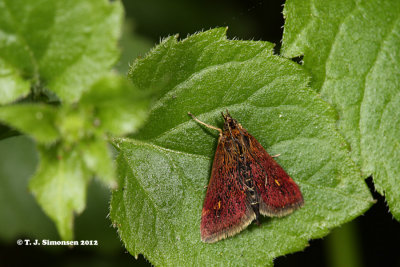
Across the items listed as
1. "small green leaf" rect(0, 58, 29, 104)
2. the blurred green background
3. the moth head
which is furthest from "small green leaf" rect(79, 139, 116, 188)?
the blurred green background

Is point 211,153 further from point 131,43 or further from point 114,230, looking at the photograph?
point 131,43

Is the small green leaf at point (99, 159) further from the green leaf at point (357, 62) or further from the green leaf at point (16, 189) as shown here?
the green leaf at point (16, 189)

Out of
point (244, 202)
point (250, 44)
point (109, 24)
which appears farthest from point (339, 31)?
point (109, 24)

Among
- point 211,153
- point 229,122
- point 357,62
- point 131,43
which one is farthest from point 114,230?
point 357,62

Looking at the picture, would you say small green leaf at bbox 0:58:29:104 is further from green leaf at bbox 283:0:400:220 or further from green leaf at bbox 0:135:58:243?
green leaf at bbox 0:135:58:243

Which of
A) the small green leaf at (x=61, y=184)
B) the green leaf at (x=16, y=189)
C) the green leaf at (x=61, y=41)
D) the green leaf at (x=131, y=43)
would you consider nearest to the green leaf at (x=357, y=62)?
the green leaf at (x=61, y=41)
